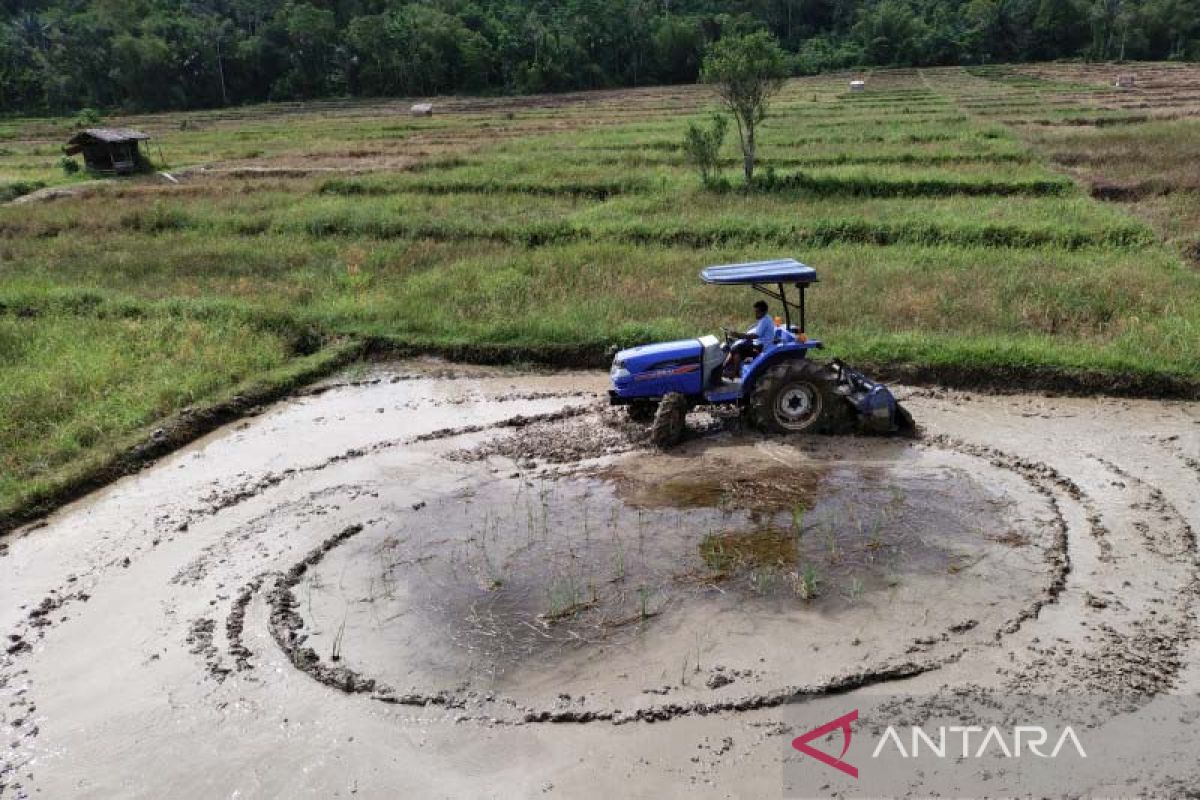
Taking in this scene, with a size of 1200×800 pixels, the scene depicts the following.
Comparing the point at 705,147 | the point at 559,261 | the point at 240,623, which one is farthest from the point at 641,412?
the point at 705,147

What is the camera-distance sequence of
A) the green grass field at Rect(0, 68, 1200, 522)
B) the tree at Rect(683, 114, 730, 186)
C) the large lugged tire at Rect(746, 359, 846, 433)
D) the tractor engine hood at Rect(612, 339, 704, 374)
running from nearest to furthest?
the large lugged tire at Rect(746, 359, 846, 433) → the tractor engine hood at Rect(612, 339, 704, 374) → the green grass field at Rect(0, 68, 1200, 522) → the tree at Rect(683, 114, 730, 186)

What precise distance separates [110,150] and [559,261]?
24.8m

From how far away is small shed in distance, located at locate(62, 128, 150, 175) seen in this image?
107 feet

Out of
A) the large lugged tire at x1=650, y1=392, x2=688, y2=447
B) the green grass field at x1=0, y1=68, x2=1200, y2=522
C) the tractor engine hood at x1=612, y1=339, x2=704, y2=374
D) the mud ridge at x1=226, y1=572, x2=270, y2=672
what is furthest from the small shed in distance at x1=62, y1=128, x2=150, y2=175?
the mud ridge at x1=226, y1=572, x2=270, y2=672

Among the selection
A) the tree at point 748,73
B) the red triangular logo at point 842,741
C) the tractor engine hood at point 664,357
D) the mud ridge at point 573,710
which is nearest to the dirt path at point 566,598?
the mud ridge at point 573,710

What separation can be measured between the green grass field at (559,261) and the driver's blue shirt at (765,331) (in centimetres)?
255

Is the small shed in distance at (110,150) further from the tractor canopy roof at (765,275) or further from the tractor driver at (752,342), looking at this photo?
the tractor driver at (752,342)

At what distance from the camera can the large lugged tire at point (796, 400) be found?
9.73 meters

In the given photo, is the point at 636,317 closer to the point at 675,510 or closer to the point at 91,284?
the point at 675,510

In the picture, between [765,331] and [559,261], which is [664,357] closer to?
[765,331]

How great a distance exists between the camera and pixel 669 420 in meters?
9.87

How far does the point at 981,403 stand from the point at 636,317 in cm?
507

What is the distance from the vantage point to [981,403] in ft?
36.7

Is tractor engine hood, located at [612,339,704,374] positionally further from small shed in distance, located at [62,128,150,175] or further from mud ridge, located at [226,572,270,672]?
small shed in distance, located at [62,128,150,175]
